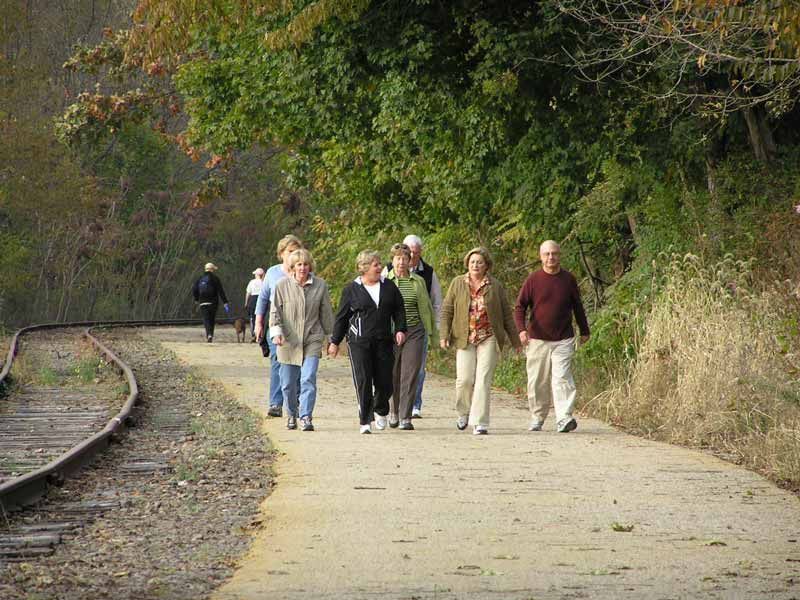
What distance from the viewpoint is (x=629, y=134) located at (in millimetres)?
19375

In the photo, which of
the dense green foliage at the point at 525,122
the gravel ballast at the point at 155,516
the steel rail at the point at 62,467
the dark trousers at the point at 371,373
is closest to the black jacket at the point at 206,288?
the dense green foliage at the point at 525,122

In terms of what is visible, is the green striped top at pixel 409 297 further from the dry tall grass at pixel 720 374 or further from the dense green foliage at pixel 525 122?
the dense green foliage at pixel 525 122

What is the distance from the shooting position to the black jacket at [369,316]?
14.5m

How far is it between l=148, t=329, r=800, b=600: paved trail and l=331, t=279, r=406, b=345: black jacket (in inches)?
37.7

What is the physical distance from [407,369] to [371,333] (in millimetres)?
725

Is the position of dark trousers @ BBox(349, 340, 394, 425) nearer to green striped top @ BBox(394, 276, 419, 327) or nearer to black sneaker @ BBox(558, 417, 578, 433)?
green striped top @ BBox(394, 276, 419, 327)

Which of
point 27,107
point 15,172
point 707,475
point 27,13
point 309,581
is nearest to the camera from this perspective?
point 309,581

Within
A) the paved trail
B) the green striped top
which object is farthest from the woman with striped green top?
the paved trail

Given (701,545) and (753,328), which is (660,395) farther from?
(701,545)

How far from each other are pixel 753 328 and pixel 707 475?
3.31 metres

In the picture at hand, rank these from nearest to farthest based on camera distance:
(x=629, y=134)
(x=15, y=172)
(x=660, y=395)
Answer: (x=660, y=395)
(x=629, y=134)
(x=15, y=172)

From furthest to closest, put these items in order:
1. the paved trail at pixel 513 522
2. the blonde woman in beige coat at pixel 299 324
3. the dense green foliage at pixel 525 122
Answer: the dense green foliage at pixel 525 122
the blonde woman in beige coat at pixel 299 324
the paved trail at pixel 513 522

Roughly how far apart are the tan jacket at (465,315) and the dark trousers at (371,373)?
633 millimetres

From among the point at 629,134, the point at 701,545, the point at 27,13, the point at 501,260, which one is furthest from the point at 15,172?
the point at 701,545
